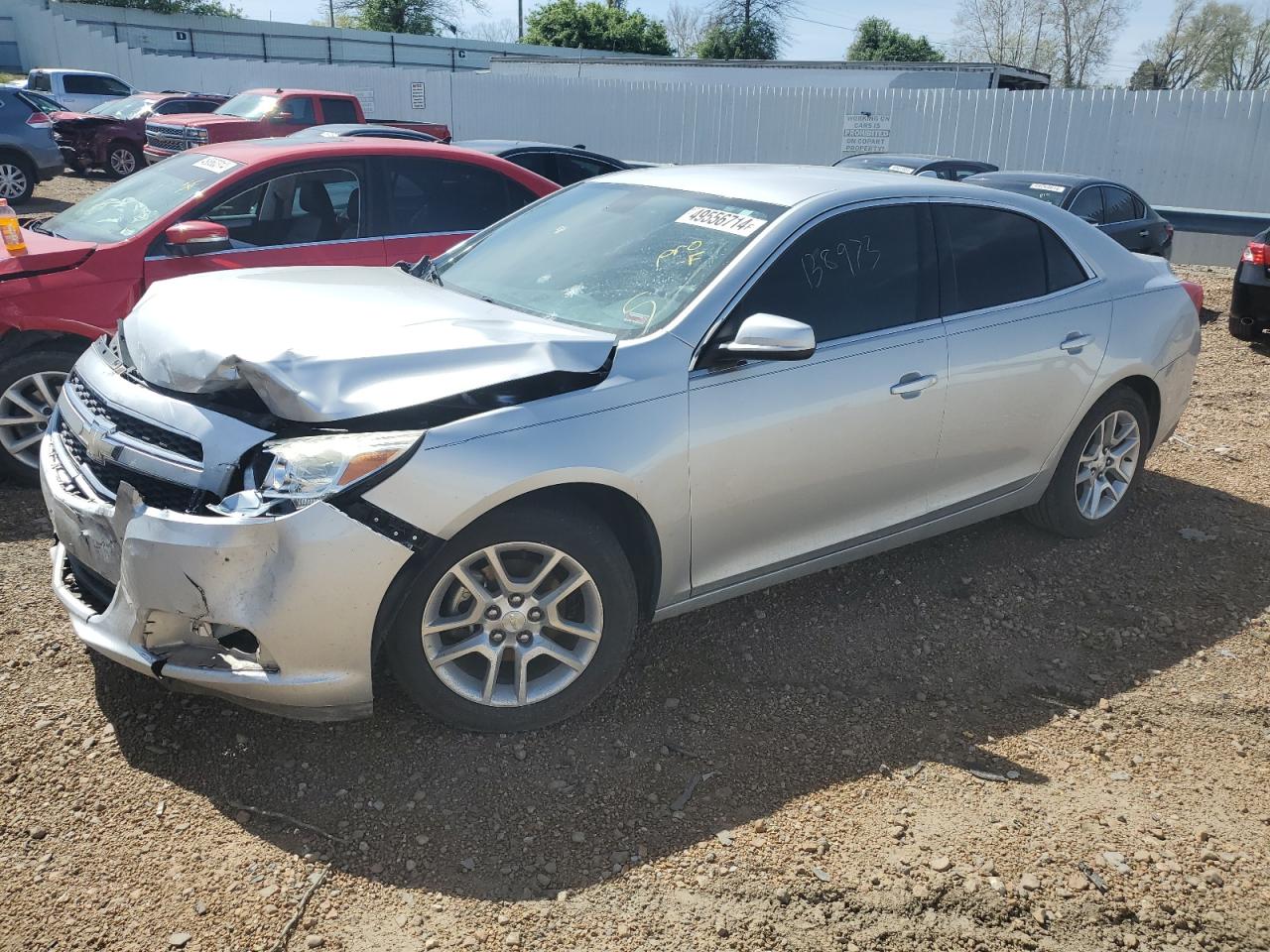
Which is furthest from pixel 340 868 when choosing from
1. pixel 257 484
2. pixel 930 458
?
pixel 930 458

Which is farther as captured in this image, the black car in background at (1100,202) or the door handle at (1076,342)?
the black car in background at (1100,202)

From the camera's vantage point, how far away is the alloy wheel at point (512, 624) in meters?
3.04

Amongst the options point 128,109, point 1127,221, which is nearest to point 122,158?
point 128,109

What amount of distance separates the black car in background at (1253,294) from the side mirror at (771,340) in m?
7.51

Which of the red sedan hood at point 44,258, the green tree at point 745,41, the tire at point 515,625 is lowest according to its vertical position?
the tire at point 515,625

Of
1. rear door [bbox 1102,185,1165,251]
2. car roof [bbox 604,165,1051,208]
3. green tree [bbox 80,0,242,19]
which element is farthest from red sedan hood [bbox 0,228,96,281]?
green tree [bbox 80,0,242,19]

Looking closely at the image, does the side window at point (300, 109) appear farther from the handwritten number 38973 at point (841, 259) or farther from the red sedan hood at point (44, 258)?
the handwritten number 38973 at point (841, 259)

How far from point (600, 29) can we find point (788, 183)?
170 ft

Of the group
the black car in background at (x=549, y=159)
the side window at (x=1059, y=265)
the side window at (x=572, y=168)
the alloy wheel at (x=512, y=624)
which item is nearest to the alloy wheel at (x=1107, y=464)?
the side window at (x=1059, y=265)

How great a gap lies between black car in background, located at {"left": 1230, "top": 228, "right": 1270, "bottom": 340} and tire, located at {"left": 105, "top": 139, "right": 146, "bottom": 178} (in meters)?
17.3

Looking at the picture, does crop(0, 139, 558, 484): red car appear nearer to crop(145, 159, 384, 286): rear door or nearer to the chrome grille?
crop(145, 159, 384, 286): rear door

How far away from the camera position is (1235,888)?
2.83 metres

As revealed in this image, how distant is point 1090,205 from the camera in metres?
11.1

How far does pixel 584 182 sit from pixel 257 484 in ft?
7.96
